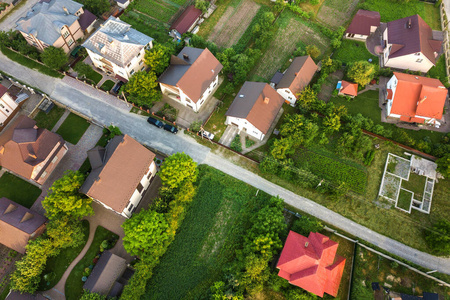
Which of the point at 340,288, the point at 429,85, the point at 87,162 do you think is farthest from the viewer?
the point at 429,85

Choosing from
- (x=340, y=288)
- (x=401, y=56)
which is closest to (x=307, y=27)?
(x=401, y=56)

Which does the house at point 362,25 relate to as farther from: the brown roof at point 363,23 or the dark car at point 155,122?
the dark car at point 155,122

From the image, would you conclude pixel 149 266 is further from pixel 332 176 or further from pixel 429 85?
pixel 429 85

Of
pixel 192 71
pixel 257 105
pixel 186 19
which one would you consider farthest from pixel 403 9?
pixel 192 71

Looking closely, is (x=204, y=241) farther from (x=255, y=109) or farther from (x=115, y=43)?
(x=115, y=43)

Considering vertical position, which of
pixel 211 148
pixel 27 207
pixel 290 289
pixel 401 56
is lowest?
pixel 27 207

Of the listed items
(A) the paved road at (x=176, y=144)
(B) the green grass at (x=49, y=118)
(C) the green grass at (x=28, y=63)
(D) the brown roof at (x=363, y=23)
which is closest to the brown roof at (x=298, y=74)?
(D) the brown roof at (x=363, y=23)

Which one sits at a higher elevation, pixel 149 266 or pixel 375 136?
pixel 375 136
